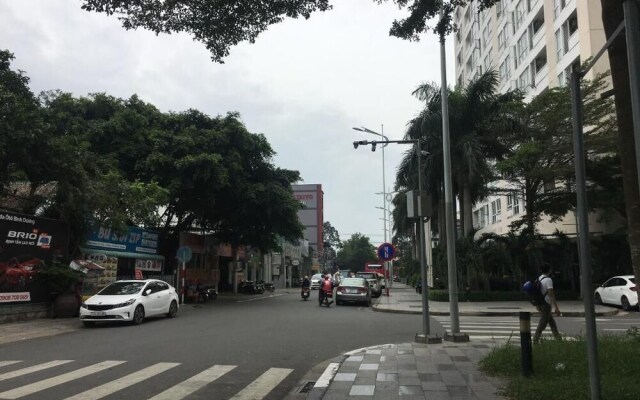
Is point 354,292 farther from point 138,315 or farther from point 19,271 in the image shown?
point 19,271

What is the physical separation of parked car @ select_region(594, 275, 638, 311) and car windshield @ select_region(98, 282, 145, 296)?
18550 mm

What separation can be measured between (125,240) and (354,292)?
11538 millimetres

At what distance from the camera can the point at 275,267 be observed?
232 feet

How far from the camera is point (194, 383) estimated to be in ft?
26.5

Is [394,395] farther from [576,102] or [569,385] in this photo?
[576,102]

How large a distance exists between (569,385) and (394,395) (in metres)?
2.16

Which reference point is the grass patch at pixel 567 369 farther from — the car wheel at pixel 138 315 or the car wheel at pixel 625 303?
the car wheel at pixel 625 303

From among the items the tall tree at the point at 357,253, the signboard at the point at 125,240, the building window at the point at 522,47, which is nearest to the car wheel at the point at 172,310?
the signboard at the point at 125,240

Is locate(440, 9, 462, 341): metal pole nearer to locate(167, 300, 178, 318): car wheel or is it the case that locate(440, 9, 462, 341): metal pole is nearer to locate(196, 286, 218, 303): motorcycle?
locate(167, 300, 178, 318): car wheel

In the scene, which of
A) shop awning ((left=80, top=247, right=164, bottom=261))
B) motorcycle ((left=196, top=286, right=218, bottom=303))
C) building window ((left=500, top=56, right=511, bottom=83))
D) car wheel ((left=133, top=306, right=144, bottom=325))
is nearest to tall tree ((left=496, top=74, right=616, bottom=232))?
motorcycle ((left=196, top=286, right=218, bottom=303))

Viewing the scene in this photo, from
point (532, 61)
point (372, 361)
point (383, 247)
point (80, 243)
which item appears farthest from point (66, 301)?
point (532, 61)

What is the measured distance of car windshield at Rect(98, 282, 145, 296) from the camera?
17.9m

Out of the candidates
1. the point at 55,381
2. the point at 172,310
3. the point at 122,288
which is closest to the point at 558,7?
the point at 172,310

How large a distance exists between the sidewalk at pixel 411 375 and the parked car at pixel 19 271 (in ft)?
41.3
